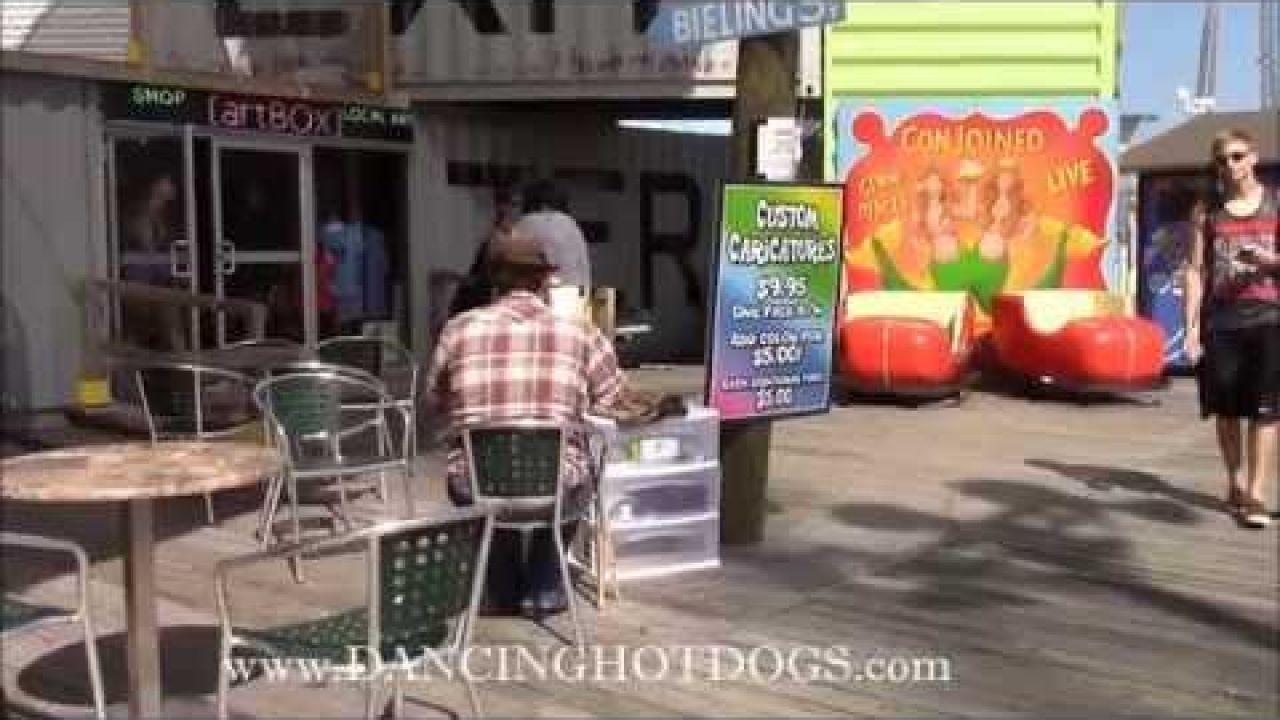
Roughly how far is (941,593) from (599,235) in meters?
11.1

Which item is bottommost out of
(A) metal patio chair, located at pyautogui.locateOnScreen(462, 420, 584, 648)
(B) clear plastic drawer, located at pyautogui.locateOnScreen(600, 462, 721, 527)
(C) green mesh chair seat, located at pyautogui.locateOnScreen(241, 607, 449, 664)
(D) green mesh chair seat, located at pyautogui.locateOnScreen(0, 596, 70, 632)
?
(B) clear plastic drawer, located at pyautogui.locateOnScreen(600, 462, 721, 527)

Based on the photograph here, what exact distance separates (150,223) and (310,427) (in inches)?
245

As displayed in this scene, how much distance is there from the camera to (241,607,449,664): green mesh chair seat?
3459 mm

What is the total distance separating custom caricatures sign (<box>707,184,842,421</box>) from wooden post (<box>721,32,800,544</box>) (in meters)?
0.14

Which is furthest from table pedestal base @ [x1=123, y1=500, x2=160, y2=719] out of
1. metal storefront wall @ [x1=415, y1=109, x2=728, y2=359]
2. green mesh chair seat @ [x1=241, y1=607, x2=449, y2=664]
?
metal storefront wall @ [x1=415, y1=109, x2=728, y2=359]

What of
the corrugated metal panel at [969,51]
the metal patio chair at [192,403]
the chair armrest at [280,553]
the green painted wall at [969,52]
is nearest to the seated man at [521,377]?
the chair armrest at [280,553]

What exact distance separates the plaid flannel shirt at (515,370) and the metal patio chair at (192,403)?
79.9 inches

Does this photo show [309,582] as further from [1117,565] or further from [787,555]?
[1117,565]

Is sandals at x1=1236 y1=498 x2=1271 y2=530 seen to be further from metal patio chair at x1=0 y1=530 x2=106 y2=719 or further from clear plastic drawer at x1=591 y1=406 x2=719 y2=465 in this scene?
metal patio chair at x1=0 y1=530 x2=106 y2=719

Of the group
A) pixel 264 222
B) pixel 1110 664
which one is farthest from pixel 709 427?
pixel 264 222

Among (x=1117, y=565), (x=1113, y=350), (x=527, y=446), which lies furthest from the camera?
(x=1113, y=350)

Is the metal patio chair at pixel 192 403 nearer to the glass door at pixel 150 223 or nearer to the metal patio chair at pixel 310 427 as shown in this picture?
the metal patio chair at pixel 310 427

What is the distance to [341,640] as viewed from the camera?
11.6 feet

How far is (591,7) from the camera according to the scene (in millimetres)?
13594
